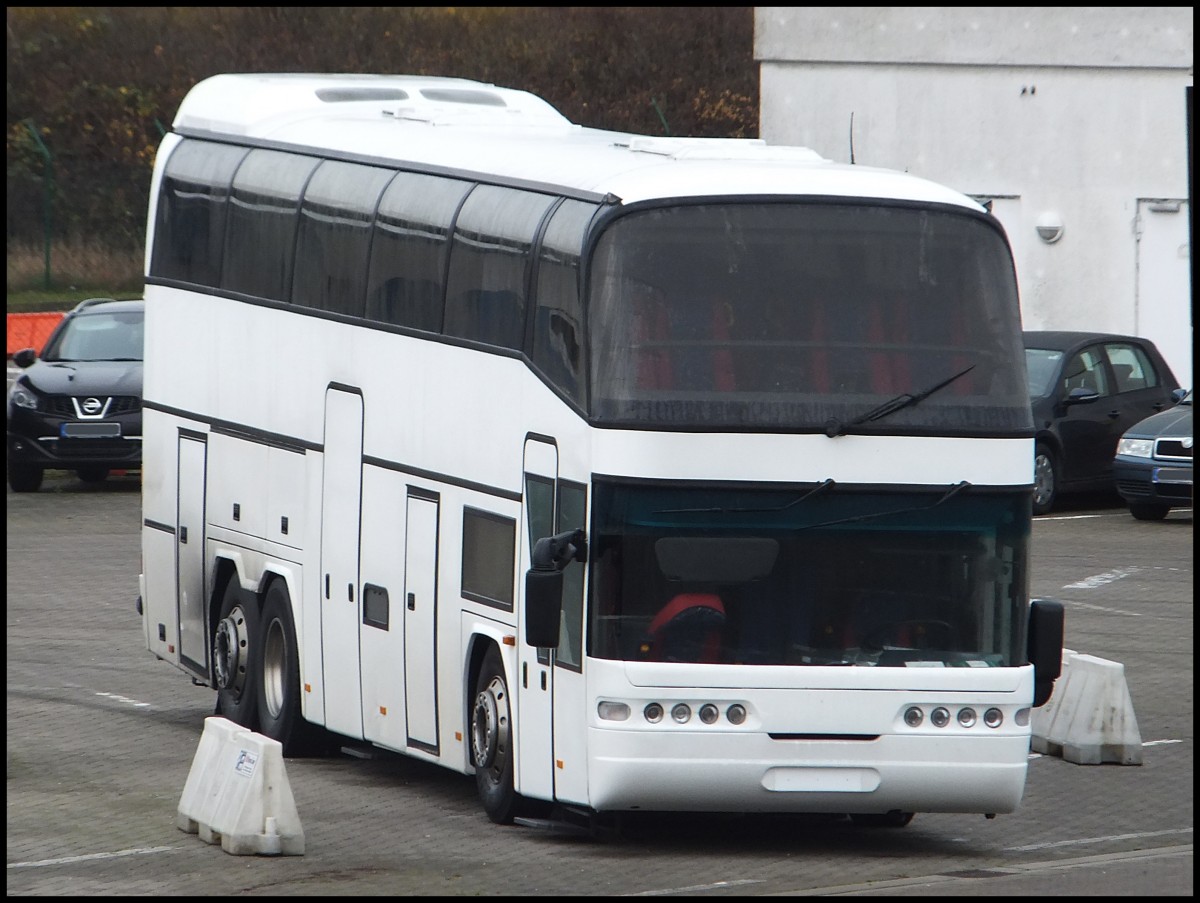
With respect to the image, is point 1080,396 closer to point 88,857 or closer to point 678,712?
point 678,712

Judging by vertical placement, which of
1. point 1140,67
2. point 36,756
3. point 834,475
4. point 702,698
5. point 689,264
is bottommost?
point 36,756

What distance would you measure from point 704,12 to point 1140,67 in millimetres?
22373

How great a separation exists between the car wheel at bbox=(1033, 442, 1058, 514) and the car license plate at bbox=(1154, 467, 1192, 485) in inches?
56.4

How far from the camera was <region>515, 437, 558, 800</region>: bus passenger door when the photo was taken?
12.2 meters

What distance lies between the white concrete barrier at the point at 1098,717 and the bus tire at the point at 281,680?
14.6ft

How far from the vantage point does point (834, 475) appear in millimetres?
11781

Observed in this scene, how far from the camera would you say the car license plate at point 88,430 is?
2887 cm

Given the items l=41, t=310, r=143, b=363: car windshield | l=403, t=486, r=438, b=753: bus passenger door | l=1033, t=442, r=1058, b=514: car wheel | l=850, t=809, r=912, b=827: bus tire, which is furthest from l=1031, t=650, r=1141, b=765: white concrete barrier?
l=41, t=310, r=143, b=363: car windshield

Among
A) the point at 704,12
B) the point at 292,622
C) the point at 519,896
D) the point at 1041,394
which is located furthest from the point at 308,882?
the point at 704,12

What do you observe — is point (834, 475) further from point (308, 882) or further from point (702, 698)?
point (308, 882)

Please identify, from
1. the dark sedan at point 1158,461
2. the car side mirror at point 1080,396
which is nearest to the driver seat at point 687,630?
the dark sedan at point 1158,461

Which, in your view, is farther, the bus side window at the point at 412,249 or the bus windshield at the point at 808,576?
the bus side window at the point at 412,249

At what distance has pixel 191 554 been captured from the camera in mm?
17016

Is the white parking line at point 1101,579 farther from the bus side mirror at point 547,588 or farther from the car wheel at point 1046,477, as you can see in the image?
the bus side mirror at point 547,588
